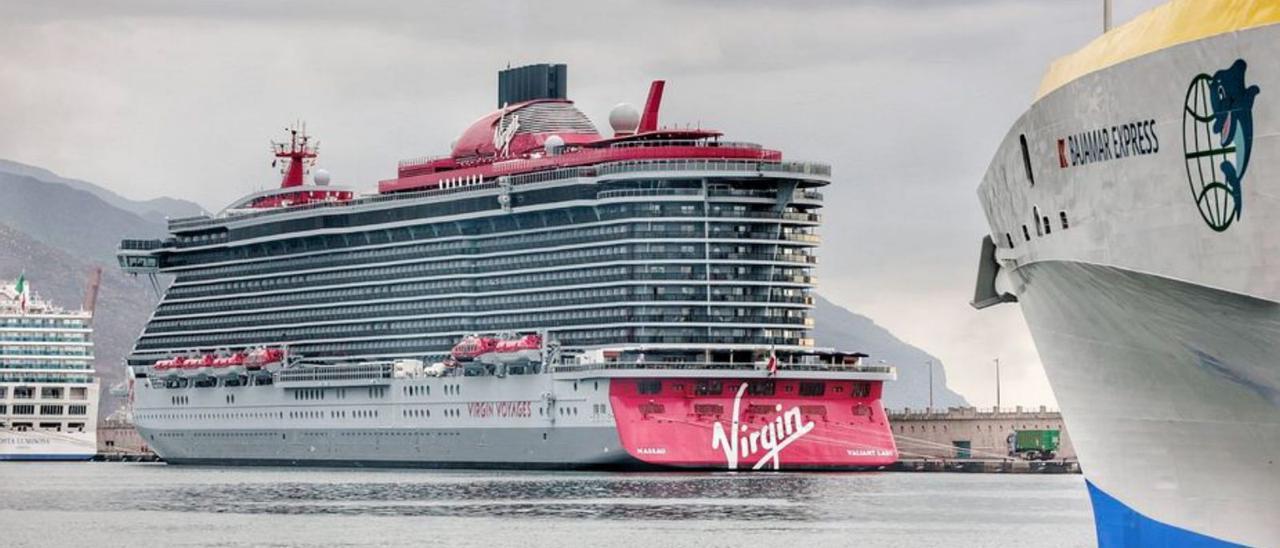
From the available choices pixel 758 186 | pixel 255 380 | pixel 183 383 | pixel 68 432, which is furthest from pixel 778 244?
pixel 68 432

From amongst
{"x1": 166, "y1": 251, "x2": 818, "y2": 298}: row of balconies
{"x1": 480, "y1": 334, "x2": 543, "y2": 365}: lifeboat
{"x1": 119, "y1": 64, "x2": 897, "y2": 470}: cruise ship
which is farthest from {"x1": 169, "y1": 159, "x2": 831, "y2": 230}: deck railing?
{"x1": 480, "y1": 334, "x2": 543, "y2": 365}: lifeboat

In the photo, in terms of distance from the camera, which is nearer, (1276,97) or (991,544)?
(1276,97)

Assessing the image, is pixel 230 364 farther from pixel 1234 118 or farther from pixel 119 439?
pixel 1234 118

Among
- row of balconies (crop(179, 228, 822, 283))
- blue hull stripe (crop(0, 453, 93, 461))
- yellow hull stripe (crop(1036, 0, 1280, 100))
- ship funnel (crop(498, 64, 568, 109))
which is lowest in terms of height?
blue hull stripe (crop(0, 453, 93, 461))

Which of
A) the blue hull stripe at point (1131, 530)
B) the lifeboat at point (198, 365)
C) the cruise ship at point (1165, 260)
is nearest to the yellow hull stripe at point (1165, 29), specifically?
the cruise ship at point (1165, 260)

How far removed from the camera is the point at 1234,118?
2312cm

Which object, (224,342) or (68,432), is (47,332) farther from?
(224,342)

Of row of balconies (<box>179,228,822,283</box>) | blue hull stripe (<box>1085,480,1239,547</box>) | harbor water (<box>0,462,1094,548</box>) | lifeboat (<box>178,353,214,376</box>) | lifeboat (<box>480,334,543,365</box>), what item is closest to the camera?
blue hull stripe (<box>1085,480,1239,547</box>)

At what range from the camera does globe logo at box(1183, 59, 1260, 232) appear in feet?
75.4

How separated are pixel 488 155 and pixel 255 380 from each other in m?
17.7

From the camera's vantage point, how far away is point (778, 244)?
10625 centimetres

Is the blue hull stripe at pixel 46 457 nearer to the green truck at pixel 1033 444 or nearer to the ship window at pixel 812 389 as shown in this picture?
the green truck at pixel 1033 444

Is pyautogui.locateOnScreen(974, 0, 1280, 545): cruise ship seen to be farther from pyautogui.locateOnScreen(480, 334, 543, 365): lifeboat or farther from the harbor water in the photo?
pyautogui.locateOnScreen(480, 334, 543, 365): lifeboat

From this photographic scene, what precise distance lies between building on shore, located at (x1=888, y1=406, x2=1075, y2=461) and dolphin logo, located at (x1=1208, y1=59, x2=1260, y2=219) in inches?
4190
